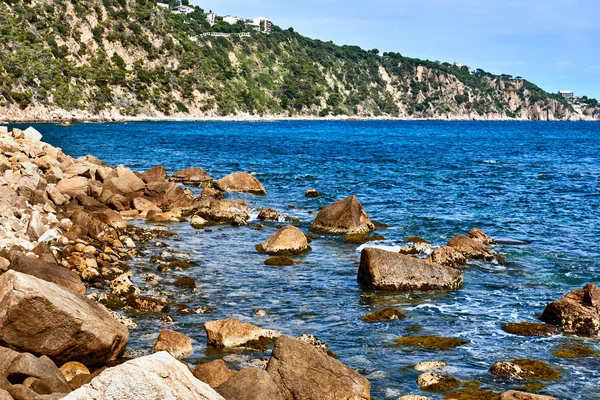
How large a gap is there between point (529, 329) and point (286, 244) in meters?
11.0

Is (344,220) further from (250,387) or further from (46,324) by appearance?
(250,387)

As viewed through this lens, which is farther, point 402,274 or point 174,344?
point 402,274

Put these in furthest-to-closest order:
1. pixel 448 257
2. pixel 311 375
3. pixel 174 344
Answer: pixel 448 257
pixel 174 344
pixel 311 375

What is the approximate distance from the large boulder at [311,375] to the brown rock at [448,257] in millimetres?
11185

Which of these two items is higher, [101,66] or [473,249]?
[101,66]

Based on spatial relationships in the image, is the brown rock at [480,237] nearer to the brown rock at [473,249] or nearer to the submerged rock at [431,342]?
the brown rock at [473,249]

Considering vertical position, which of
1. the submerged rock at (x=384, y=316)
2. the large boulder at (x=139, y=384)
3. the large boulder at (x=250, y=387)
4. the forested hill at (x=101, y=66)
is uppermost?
the forested hill at (x=101, y=66)

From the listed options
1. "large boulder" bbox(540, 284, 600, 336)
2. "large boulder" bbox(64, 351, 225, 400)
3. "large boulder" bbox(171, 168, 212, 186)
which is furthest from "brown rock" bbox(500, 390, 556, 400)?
"large boulder" bbox(171, 168, 212, 186)

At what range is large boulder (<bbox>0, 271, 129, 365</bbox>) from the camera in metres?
11.8

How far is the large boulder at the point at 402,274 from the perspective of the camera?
65.1 ft

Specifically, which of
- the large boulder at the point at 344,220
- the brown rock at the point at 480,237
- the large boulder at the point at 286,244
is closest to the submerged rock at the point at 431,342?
the large boulder at the point at 286,244

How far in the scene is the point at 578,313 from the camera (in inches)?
648

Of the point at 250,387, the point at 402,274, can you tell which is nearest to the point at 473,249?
the point at 402,274

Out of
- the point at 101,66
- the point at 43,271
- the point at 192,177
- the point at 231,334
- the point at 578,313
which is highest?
the point at 101,66
